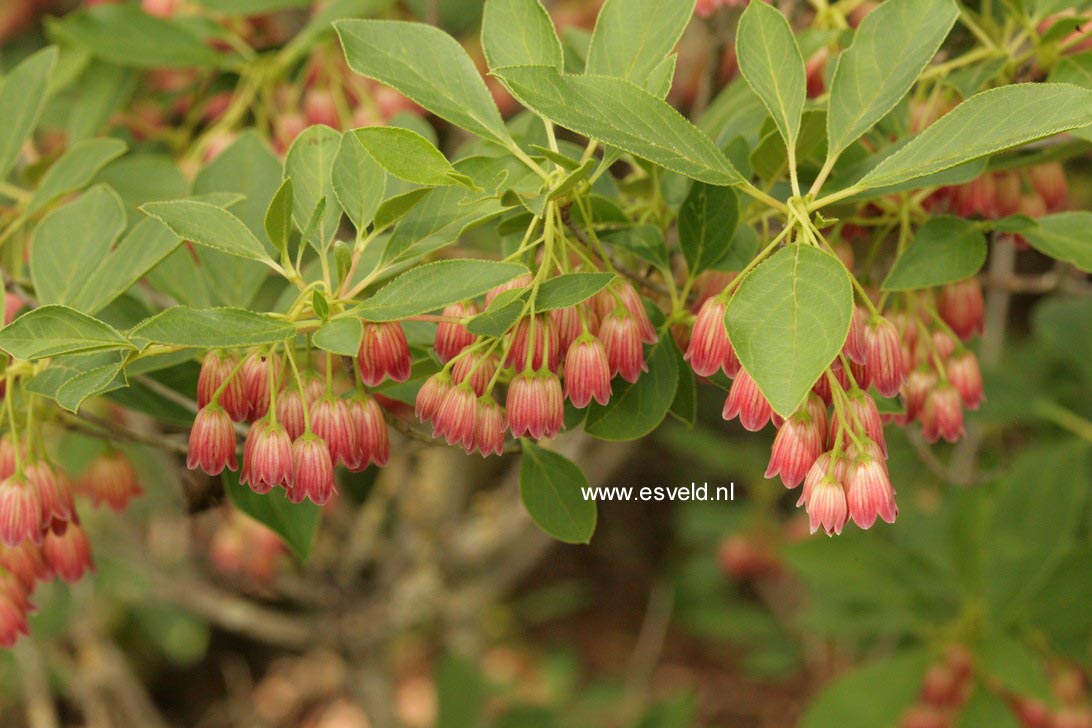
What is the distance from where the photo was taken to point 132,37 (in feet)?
4.73

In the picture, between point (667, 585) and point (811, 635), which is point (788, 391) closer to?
point (811, 635)

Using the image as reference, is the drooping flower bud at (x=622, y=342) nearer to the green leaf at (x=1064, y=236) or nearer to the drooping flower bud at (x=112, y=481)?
the green leaf at (x=1064, y=236)

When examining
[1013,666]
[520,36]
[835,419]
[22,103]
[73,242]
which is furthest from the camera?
[1013,666]

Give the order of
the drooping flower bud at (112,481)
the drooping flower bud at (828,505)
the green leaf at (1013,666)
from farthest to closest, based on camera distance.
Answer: the green leaf at (1013,666)
the drooping flower bud at (112,481)
the drooping flower bud at (828,505)

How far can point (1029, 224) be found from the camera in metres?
0.98

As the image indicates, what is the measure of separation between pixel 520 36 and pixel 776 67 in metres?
0.23

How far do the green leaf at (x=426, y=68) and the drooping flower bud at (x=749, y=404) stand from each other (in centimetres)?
28

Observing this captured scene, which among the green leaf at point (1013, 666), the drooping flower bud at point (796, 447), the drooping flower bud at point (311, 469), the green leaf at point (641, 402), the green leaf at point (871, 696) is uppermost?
the drooping flower bud at point (311, 469)

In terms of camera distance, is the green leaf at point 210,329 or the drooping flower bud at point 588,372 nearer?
the green leaf at point 210,329

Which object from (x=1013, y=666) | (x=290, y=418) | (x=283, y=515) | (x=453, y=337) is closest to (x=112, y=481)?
(x=283, y=515)

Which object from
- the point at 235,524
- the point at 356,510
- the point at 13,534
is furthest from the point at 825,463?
the point at 356,510

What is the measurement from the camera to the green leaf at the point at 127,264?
37.7 inches

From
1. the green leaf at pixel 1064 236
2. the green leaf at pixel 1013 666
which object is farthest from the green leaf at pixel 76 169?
the green leaf at pixel 1013 666

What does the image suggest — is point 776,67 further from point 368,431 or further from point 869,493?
point 368,431
